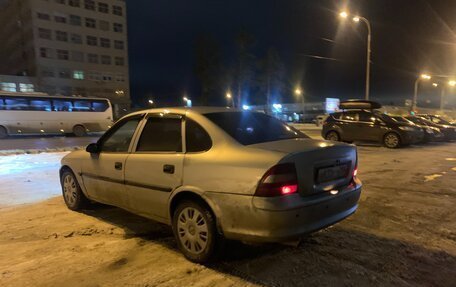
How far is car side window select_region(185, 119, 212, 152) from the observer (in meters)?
4.15

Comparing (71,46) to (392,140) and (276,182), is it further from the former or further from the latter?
(276,182)

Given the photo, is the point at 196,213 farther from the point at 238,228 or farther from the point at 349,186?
the point at 349,186

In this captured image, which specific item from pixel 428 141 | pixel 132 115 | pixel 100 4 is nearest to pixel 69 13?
pixel 100 4

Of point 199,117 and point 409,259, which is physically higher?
point 199,117

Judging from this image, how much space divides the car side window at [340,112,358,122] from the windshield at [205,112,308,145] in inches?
515

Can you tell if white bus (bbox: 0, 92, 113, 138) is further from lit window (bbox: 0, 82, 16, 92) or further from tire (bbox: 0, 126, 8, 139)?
lit window (bbox: 0, 82, 16, 92)

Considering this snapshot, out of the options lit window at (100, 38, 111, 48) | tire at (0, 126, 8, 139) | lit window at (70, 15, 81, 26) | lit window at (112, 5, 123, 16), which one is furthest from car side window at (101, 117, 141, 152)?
lit window at (112, 5, 123, 16)

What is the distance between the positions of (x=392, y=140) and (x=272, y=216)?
14348 millimetres

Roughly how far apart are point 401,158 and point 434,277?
32.4ft

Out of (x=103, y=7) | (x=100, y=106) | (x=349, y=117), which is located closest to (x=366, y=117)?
(x=349, y=117)

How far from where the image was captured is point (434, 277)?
12.0 feet

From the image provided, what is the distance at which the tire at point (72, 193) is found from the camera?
5.99 m

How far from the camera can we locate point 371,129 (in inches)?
661

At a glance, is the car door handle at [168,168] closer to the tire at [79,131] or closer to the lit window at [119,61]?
the tire at [79,131]
